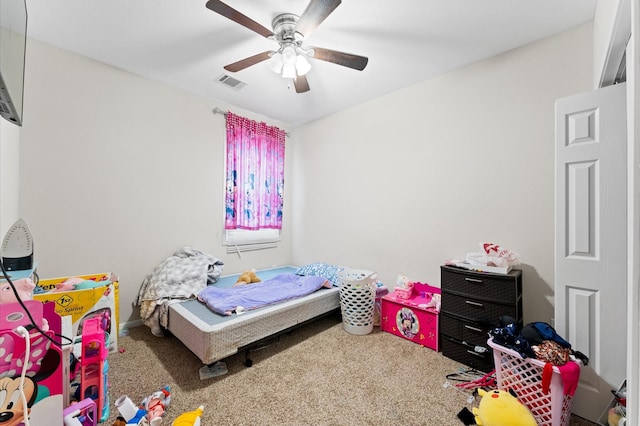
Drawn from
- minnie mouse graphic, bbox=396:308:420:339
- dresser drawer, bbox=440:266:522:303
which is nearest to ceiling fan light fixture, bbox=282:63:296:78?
dresser drawer, bbox=440:266:522:303

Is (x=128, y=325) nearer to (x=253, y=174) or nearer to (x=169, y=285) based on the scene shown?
A: (x=169, y=285)

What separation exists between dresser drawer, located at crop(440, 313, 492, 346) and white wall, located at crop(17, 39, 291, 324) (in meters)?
2.68

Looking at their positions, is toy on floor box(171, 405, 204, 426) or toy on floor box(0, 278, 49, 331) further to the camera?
toy on floor box(171, 405, 204, 426)

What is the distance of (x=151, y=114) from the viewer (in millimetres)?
2773

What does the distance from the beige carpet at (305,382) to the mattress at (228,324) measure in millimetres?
180

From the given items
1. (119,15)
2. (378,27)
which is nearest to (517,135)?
(378,27)

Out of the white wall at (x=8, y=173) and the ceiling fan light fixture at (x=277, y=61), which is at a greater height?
the ceiling fan light fixture at (x=277, y=61)

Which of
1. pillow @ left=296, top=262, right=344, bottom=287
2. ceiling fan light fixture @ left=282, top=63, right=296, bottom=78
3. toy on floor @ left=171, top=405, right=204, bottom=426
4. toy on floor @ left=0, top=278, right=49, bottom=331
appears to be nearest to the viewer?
toy on floor @ left=0, top=278, right=49, bottom=331

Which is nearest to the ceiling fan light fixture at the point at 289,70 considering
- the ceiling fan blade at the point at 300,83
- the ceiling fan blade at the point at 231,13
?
the ceiling fan blade at the point at 300,83

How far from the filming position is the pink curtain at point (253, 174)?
3.40m

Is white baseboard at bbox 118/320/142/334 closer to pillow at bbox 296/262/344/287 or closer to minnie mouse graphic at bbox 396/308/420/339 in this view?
pillow at bbox 296/262/344/287

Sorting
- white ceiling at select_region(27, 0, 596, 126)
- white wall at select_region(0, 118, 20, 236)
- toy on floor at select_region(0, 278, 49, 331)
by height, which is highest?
white ceiling at select_region(27, 0, 596, 126)

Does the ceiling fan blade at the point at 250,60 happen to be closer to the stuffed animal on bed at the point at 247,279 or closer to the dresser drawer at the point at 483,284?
the stuffed animal on bed at the point at 247,279

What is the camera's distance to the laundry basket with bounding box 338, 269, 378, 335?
2.46 m
